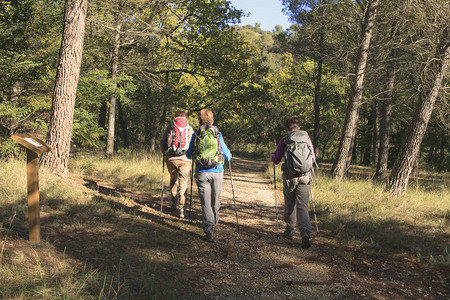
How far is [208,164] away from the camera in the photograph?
4.99 m

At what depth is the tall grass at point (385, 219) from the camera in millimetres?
5395

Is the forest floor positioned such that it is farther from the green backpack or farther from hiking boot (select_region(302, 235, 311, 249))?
the green backpack

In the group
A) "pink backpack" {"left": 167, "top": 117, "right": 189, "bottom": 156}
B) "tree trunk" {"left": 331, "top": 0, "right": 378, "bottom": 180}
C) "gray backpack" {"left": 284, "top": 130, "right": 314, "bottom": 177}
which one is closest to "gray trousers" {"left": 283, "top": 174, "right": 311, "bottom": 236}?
"gray backpack" {"left": 284, "top": 130, "right": 314, "bottom": 177}

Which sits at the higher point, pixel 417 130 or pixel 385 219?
pixel 417 130

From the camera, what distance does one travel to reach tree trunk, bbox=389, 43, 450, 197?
830 centimetres

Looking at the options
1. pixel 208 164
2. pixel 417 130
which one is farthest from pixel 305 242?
pixel 417 130

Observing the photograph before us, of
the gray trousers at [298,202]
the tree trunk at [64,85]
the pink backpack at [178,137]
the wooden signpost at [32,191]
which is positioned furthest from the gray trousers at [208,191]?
the tree trunk at [64,85]

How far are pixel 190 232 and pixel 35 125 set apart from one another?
20.2ft

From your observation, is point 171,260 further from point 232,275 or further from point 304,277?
point 304,277

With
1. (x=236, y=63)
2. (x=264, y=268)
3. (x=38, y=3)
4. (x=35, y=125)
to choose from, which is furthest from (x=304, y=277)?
(x=236, y=63)

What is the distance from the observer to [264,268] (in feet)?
14.2

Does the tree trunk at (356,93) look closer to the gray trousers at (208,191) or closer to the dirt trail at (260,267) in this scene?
the dirt trail at (260,267)

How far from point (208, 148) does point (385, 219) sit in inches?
162

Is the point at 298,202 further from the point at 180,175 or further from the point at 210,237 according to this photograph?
the point at 180,175
